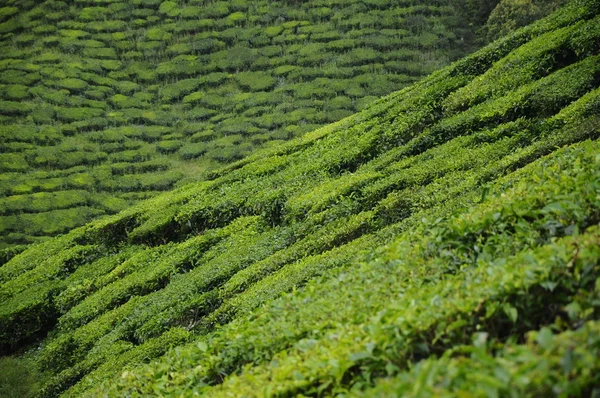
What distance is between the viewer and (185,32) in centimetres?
4153

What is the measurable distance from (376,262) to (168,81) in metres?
34.6

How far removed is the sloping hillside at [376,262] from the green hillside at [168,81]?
33.6 feet

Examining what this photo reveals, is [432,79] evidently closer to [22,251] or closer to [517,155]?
[517,155]

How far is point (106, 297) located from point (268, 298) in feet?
24.7

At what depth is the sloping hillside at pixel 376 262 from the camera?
418 cm

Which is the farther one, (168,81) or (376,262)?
(168,81)

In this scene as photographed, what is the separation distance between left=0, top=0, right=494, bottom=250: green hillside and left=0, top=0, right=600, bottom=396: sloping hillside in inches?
403

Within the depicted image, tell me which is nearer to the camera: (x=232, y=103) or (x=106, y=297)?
(x=106, y=297)

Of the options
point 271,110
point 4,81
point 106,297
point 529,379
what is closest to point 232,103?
point 271,110

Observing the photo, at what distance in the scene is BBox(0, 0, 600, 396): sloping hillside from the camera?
418 cm

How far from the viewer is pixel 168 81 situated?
38438mm

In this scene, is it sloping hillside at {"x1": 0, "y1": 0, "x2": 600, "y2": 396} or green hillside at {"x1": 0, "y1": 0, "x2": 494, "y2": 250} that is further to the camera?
green hillside at {"x1": 0, "y1": 0, "x2": 494, "y2": 250}

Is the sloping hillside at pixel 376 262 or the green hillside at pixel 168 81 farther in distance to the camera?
the green hillside at pixel 168 81

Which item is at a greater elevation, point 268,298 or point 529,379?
→ point 529,379
